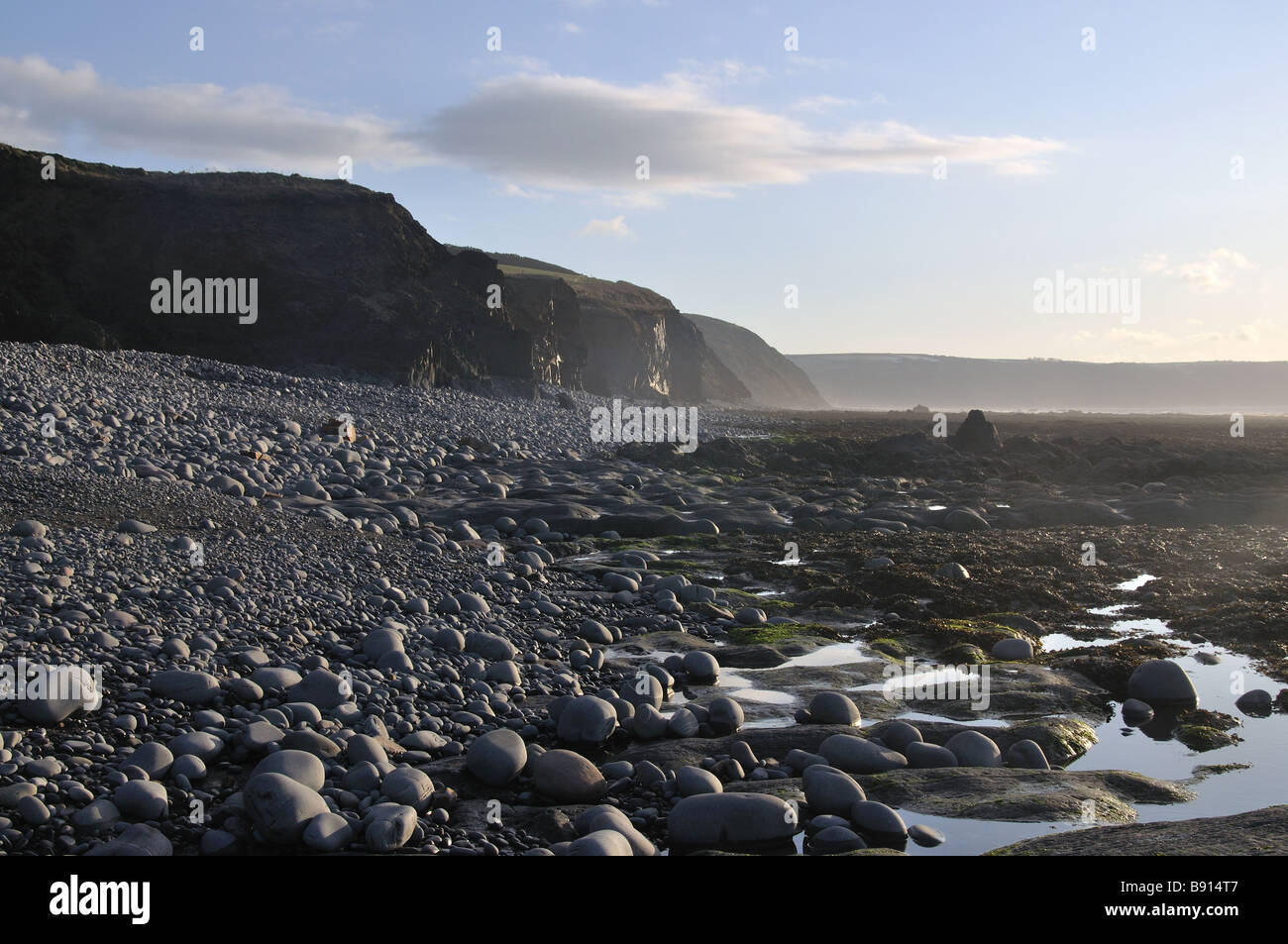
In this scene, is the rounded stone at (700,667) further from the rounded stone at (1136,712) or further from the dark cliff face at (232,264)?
the dark cliff face at (232,264)

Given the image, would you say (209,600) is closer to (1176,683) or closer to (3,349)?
(1176,683)

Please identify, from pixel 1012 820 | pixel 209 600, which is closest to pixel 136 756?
pixel 209 600

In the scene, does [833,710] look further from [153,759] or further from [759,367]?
[759,367]

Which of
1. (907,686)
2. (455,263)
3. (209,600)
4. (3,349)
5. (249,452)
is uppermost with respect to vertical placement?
(455,263)

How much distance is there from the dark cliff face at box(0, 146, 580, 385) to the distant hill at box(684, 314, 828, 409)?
9133 cm

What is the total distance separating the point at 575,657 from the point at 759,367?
130103 millimetres

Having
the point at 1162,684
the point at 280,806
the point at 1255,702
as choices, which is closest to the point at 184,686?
the point at 280,806

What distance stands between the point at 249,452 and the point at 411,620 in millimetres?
9013

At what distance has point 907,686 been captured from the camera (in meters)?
7.79

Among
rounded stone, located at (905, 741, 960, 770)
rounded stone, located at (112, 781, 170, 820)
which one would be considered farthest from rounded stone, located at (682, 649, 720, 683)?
rounded stone, located at (112, 781, 170, 820)

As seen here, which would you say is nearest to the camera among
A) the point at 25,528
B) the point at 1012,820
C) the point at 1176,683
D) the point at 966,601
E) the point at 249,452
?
the point at 1012,820

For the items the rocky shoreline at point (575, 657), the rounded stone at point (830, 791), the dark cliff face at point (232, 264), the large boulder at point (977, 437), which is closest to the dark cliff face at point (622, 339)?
the dark cliff face at point (232, 264)

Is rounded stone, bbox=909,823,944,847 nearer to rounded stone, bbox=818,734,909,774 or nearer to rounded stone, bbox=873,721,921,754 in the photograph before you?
rounded stone, bbox=818,734,909,774

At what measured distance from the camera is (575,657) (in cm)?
794
